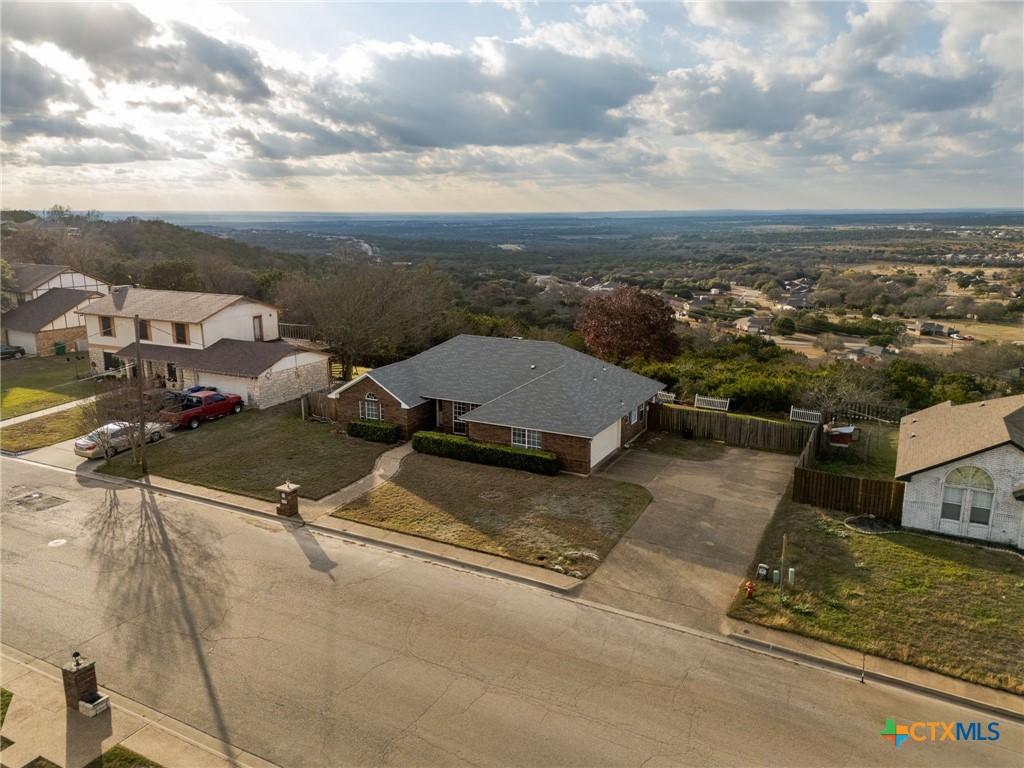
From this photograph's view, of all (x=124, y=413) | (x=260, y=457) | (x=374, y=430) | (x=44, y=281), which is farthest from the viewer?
(x=44, y=281)

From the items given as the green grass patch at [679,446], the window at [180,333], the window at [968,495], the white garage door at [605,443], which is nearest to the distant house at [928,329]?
the green grass patch at [679,446]

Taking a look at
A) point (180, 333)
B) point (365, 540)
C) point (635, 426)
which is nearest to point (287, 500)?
point (365, 540)

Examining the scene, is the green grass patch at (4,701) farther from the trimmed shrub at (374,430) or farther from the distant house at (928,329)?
the distant house at (928,329)

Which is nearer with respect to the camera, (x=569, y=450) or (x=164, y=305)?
(x=569, y=450)

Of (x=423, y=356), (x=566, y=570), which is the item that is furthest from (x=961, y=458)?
(x=423, y=356)

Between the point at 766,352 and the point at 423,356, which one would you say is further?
the point at 766,352

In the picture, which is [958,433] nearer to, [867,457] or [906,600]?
[867,457]

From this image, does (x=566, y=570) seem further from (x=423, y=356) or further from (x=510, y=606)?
(x=423, y=356)
